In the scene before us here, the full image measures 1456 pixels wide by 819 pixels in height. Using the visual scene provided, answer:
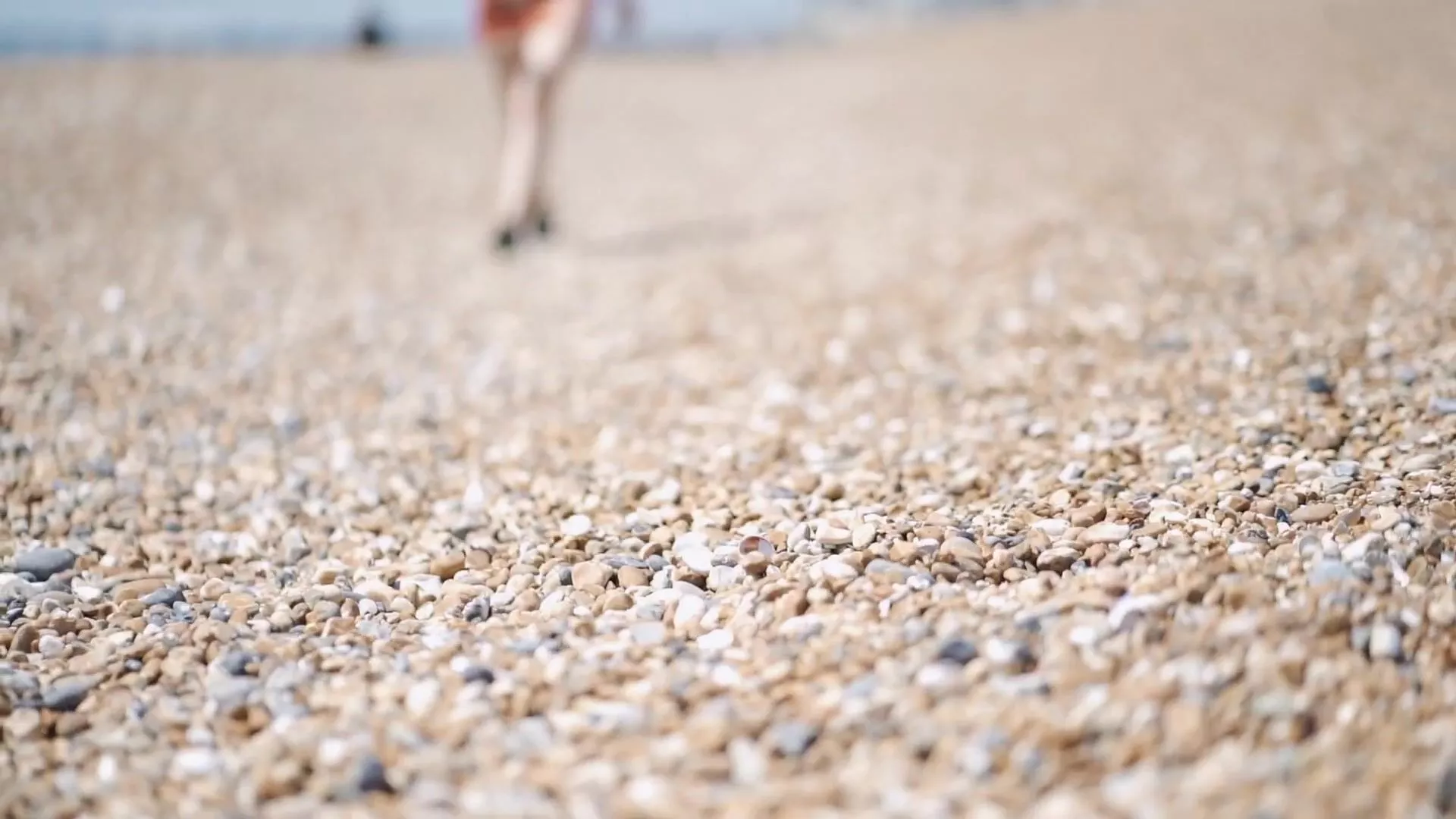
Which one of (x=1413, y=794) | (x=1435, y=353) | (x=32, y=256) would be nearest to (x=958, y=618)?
(x=1413, y=794)

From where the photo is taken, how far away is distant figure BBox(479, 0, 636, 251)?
25.1 ft

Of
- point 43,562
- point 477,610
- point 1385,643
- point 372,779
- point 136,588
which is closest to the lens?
point 372,779

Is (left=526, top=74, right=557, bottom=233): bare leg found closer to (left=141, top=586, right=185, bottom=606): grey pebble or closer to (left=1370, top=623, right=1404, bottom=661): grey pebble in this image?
(left=141, top=586, right=185, bottom=606): grey pebble

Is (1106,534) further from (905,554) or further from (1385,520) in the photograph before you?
(1385,520)

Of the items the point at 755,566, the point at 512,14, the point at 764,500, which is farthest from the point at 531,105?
the point at 755,566

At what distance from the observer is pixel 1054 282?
19.6ft

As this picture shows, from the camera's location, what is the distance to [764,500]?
12.0ft

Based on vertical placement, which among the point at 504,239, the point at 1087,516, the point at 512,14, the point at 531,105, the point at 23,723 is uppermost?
the point at 512,14

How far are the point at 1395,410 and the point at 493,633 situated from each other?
10.0 feet

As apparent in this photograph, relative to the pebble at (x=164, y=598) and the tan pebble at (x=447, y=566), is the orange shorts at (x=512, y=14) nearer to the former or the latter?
the tan pebble at (x=447, y=566)

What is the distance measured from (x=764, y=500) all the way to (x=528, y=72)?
5.32 metres

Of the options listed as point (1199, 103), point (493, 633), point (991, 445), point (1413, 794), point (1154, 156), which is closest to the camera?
point (1413, 794)

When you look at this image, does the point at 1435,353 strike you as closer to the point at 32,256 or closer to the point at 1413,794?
the point at 1413,794

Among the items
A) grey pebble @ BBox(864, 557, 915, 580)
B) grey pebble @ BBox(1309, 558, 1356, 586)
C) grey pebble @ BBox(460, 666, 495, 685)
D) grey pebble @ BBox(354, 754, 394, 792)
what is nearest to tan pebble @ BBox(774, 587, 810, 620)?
grey pebble @ BBox(864, 557, 915, 580)
